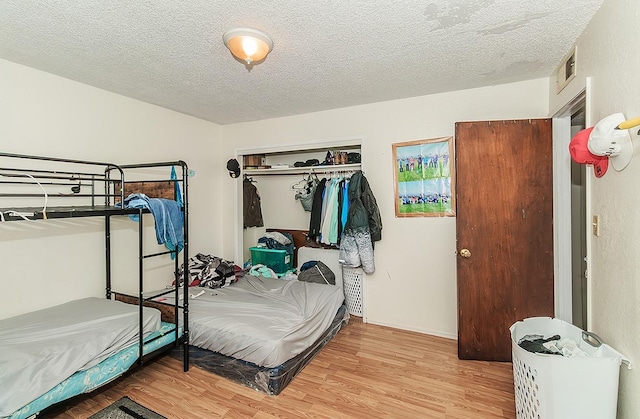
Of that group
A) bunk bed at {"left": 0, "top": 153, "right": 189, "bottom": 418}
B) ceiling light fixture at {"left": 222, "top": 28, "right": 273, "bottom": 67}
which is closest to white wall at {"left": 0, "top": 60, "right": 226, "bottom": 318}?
bunk bed at {"left": 0, "top": 153, "right": 189, "bottom": 418}

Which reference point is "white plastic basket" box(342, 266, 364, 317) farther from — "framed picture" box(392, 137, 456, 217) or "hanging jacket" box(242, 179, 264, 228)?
"hanging jacket" box(242, 179, 264, 228)

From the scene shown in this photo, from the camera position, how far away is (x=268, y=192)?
436 cm

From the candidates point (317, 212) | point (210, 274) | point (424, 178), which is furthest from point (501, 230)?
point (210, 274)

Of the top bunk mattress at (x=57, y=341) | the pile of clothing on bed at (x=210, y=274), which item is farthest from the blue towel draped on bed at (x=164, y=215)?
the pile of clothing on bed at (x=210, y=274)

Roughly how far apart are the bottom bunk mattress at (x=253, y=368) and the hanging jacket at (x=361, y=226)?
36.9 inches

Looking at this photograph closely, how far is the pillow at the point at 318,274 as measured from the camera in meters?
3.39

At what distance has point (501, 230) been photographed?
2396 mm

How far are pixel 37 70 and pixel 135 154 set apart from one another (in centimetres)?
93

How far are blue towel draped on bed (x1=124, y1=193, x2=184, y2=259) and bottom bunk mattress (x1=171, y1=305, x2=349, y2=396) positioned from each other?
3.04 ft

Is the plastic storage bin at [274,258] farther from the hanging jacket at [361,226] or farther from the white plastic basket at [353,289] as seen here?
the hanging jacket at [361,226]

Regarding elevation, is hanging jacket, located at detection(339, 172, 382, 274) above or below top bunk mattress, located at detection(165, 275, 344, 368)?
above

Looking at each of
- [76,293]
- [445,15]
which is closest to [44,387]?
[76,293]

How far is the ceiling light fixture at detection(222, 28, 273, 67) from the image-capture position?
5.71ft

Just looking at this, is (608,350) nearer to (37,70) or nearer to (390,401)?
(390,401)
